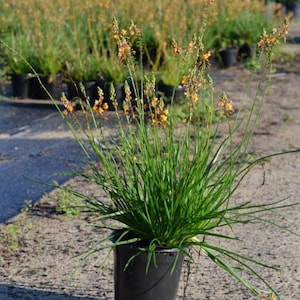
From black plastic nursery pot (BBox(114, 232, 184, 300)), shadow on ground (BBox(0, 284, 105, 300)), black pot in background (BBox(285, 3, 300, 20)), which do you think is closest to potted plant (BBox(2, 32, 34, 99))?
shadow on ground (BBox(0, 284, 105, 300))

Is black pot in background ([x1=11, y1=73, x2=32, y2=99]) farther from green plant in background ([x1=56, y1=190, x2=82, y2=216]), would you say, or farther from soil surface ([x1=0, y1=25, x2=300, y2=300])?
green plant in background ([x1=56, y1=190, x2=82, y2=216])

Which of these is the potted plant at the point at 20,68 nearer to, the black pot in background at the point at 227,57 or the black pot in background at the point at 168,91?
the black pot in background at the point at 168,91

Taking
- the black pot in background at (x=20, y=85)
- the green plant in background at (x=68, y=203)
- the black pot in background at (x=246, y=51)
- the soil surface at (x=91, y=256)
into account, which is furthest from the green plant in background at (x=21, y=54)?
the black pot in background at (x=246, y=51)

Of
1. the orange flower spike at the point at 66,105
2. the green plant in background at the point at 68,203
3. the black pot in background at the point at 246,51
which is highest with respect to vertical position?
the orange flower spike at the point at 66,105

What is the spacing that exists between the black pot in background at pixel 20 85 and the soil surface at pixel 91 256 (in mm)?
4262

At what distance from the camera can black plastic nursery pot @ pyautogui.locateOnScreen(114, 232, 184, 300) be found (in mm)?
3654

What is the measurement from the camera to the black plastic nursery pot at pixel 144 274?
365cm

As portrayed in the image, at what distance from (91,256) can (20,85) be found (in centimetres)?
600

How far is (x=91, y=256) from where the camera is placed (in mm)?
4762

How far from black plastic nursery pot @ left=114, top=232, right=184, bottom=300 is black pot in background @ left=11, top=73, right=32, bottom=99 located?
6.91m

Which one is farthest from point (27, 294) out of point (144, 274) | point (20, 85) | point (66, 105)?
point (20, 85)

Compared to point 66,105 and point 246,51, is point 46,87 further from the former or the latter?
point 66,105

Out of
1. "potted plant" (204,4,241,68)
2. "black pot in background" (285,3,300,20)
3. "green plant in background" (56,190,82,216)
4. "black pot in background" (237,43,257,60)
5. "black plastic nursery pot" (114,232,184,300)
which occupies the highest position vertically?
"black plastic nursery pot" (114,232,184,300)

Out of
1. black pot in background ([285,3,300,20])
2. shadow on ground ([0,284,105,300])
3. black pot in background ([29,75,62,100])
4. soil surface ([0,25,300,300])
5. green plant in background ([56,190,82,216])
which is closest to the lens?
shadow on ground ([0,284,105,300])
